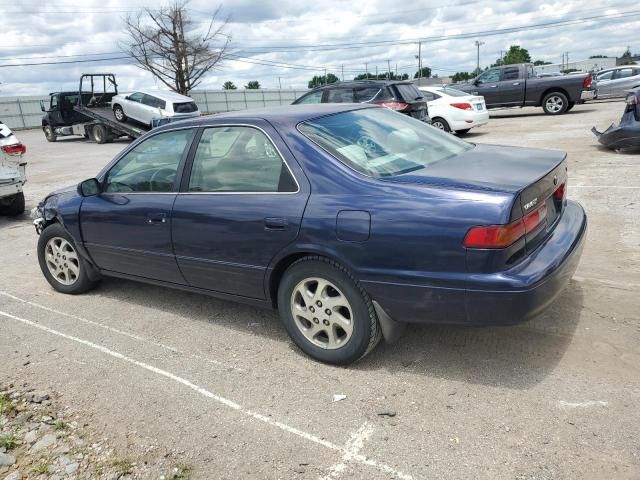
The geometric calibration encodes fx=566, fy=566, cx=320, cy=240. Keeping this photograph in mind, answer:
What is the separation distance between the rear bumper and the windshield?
0.74 metres

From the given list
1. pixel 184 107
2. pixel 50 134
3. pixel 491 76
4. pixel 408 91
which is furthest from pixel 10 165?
pixel 50 134

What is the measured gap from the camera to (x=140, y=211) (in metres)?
4.29

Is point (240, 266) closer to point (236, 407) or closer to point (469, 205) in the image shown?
point (236, 407)

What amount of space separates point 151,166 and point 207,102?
4106 cm

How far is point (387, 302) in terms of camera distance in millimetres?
3197

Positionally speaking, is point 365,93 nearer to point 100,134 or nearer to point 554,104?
point 554,104

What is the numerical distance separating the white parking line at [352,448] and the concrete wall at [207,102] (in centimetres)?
3151

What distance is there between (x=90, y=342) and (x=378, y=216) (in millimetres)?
2454

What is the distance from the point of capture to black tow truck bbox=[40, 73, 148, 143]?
2086 centimetres

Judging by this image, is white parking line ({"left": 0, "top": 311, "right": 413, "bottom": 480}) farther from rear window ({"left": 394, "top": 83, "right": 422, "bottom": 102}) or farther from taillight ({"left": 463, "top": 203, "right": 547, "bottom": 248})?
rear window ({"left": 394, "top": 83, "right": 422, "bottom": 102})

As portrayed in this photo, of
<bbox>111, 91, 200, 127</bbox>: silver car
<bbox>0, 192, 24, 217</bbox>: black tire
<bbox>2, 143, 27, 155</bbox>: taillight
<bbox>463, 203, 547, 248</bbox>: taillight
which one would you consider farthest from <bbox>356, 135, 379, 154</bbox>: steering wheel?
<bbox>111, 91, 200, 127</bbox>: silver car

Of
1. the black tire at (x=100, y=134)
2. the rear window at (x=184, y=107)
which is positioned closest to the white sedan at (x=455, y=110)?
the rear window at (x=184, y=107)

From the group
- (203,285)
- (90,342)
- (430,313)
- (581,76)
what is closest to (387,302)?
(430,313)

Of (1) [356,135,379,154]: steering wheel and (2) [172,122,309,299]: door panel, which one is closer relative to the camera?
(2) [172,122,309,299]: door panel
